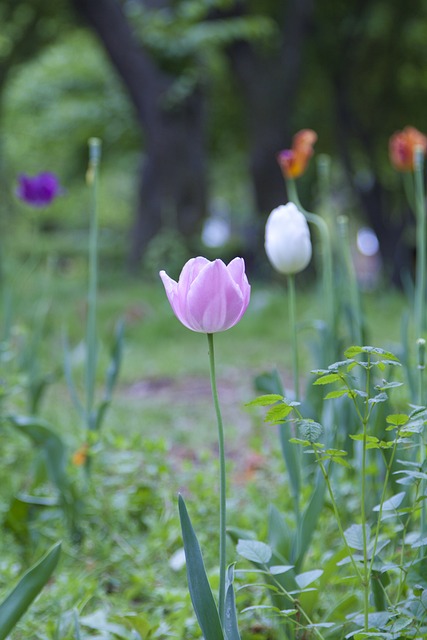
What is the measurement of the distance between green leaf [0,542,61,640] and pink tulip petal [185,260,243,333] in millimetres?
319

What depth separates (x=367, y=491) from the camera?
1460mm

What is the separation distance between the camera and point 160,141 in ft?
22.2

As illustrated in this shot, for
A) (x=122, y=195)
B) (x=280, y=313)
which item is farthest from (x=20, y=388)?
(x=122, y=195)

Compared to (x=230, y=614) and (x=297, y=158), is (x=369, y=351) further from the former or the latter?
(x=297, y=158)

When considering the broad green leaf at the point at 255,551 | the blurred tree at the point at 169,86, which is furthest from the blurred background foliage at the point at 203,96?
the broad green leaf at the point at 255,551

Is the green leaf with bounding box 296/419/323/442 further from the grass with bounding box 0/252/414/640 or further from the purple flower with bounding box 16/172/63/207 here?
the purple flower with bounding box 16/172/63/207

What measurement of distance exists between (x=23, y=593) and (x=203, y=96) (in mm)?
6428

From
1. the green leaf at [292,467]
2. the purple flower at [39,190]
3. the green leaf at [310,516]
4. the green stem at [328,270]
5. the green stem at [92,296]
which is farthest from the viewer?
the purple flower at [39,190]

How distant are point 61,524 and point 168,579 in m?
0.29

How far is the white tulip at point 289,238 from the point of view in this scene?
1.12m

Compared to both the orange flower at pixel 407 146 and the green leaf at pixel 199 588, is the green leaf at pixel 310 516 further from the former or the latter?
the orange flower at pixel 407 146

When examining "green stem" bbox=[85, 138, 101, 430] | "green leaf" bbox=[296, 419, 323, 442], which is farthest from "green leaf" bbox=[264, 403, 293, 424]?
"green stem" bbox=[85, 138, 101, 430]

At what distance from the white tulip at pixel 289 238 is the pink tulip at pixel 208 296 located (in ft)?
1.13

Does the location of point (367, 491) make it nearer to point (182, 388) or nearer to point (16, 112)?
point (182, 388)
